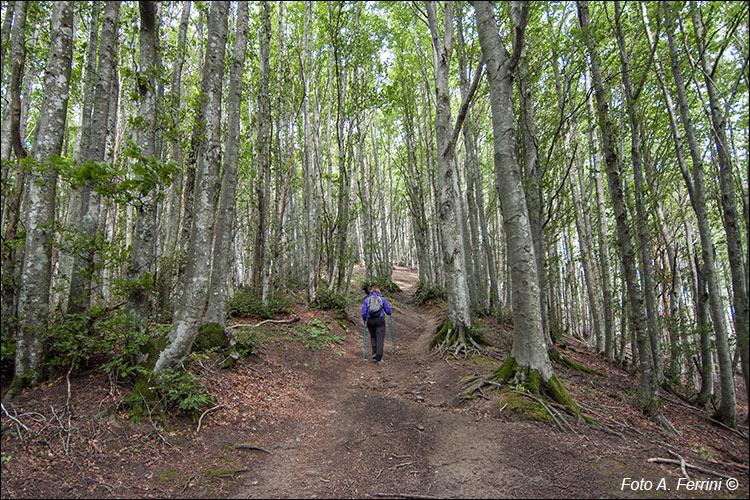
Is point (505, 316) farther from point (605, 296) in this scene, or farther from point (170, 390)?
point (170, 390)

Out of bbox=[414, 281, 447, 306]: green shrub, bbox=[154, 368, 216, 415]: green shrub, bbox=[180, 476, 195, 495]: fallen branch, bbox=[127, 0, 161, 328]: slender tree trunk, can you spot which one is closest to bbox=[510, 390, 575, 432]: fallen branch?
bbox=[180, 476, 195, 495]: fallen branch

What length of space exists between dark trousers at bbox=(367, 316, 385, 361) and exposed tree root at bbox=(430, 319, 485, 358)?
1.22 m

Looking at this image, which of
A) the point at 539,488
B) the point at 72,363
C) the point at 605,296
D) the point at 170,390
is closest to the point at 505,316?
the point at 605,296

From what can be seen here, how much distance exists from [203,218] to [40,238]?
158 cm

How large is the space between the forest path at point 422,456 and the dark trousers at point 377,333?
7.27ft

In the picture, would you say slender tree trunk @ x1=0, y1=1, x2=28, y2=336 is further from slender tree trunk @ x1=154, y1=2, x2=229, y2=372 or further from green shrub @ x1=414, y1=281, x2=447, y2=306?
green shrub @ x1=414, y1=281, x2=447, y2=306

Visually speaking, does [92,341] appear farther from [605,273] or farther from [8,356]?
[605,273]

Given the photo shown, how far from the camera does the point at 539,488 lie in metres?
2.76

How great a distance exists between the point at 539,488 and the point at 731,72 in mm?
10020

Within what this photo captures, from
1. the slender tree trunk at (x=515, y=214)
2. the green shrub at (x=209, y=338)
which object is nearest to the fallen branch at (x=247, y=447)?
the green shrub at (x=209, y=338)

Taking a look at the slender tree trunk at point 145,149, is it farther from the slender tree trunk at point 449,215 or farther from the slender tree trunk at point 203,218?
the slender tree trunk at point 449,215

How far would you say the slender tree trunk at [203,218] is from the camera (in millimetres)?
4074

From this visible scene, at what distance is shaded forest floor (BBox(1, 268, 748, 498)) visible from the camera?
284 cm

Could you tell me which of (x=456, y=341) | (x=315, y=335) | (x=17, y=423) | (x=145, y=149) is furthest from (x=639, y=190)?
(x=17, y=423)
